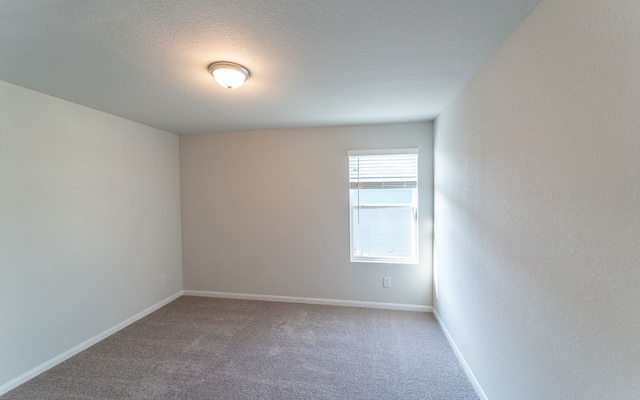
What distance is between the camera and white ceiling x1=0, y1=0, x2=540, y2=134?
1235 mm

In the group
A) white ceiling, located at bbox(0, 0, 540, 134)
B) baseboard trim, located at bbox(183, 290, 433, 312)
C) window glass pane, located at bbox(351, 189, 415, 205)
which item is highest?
white ceiling, located at bbox(0, 0, 540, 134)

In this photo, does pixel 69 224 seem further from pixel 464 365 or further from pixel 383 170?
pixel 464 365

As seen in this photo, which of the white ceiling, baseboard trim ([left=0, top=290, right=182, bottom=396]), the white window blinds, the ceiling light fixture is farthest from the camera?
the white window blinds

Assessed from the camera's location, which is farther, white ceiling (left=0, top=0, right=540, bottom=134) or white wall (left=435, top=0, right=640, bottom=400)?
white ceiling (left=0, top=0, right=540, bottom=134)

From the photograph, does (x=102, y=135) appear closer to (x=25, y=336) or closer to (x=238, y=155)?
(x=238, y=155)

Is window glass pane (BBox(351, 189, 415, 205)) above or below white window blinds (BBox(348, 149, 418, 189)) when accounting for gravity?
below

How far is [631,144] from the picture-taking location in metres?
0.80

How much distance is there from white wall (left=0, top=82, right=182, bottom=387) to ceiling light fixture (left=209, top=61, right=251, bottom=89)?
179cm

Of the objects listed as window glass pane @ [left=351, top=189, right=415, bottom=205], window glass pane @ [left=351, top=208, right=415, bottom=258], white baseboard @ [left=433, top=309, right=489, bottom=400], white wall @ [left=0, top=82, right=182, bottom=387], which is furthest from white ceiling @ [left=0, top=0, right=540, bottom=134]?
white baseboard @ [left=433, top=309, right=489, bottom=400]

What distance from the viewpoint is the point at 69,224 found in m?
2.45

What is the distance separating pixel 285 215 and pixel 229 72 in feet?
7.06

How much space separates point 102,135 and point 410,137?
357 cm

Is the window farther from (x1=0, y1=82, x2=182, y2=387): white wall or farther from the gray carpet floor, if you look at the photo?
(x1=0, y1=82, x2=182, y2=387): white wall

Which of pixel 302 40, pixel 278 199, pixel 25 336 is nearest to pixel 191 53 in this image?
pixel 302 40
